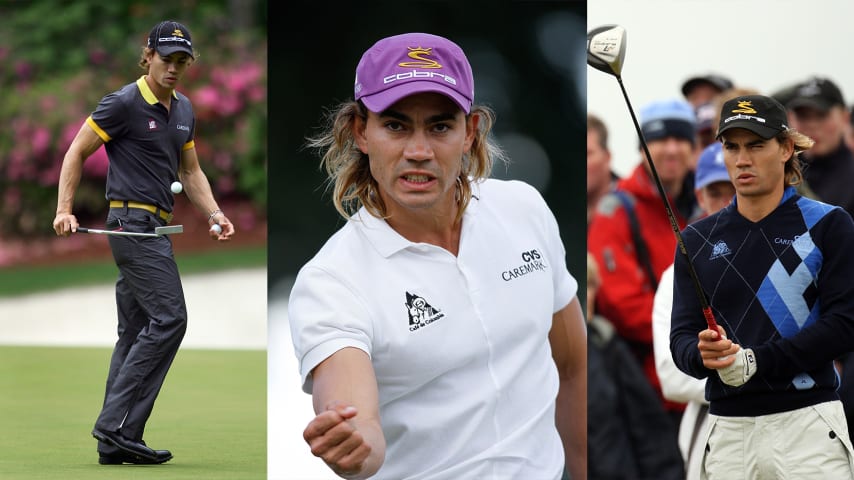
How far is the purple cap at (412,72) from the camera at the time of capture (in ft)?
9.20

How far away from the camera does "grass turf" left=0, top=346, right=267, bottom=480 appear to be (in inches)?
178

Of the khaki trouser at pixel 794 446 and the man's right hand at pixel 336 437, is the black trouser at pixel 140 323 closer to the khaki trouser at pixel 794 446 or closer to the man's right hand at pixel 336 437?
the man's right hand at pixel 336 437

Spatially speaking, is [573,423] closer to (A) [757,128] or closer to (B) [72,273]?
(A) [757,128]

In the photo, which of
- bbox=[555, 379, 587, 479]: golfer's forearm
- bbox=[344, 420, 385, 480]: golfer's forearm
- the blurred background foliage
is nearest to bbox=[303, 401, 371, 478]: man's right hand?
bbox=[344, 420, 385, 480]: golfer's forearm

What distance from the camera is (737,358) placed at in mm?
3811

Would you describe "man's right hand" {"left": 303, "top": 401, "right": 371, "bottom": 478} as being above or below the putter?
below

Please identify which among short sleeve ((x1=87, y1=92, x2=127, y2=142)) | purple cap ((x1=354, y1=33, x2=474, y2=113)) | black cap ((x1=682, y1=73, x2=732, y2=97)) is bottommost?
purple cap ((x1=354, y1=33, x2=474, y2=113))

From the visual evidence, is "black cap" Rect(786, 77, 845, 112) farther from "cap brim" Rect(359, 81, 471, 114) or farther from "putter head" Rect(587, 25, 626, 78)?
"cap brim" Rect(359, 81, 471, 114)

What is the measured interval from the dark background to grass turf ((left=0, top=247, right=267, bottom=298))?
0.52m

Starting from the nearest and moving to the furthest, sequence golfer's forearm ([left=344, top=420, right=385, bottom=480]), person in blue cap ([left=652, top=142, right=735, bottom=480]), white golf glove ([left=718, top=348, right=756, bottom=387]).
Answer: golfer's forearm ([left=344, top=420, right=385, bottom=480]) < white golf glove ([left=718, top=348, right=756, bottom=387]) < person in blue cap ([left=652, top=142, right=735, bottom=480])

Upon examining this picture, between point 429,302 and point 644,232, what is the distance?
3.65 m

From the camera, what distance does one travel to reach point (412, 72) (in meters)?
2.81

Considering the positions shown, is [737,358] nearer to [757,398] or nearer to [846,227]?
[757,398]

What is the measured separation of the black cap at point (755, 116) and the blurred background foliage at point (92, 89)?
194 cm
